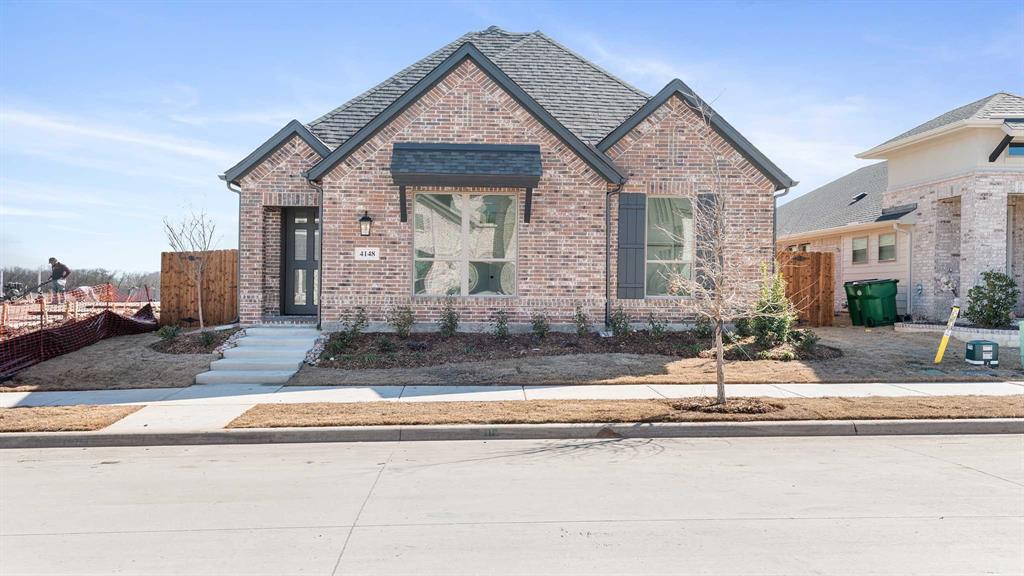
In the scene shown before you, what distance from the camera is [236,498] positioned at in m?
5.59

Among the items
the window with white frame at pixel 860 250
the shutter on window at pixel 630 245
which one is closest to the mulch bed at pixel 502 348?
the shutter on window at pixel 630 245

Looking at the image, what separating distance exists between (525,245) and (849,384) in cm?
636

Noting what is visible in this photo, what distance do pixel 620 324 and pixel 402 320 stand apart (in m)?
4.33

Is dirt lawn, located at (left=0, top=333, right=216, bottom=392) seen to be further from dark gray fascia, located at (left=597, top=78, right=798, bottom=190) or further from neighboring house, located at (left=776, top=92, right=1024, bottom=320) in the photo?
neighboring house, located at (left=776, top=92, right=1024, bottom=320)

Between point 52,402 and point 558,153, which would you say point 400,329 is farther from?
point 52,402

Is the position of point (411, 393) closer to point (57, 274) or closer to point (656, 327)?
point (656, 327)

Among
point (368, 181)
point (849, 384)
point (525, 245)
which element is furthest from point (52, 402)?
point (849, 384)

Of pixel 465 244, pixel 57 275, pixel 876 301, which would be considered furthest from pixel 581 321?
pixel 57 275

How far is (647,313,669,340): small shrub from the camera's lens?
13.8 m

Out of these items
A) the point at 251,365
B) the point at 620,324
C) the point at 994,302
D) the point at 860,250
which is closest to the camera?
the point at 251,365

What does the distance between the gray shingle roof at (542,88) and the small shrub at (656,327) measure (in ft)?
13.5

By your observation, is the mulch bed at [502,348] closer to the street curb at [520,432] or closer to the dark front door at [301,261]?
the dark front door at [301,261]

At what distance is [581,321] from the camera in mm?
13898

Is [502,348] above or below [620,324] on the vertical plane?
below
